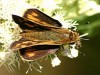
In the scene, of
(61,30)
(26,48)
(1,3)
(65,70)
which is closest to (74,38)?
(61,30)

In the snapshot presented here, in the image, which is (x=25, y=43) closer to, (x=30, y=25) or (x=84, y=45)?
(x=30, y=25)

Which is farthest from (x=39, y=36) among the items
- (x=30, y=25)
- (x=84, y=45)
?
(x=84, y=45)

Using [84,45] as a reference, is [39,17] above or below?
above

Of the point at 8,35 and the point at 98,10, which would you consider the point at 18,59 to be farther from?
the point at 98,10

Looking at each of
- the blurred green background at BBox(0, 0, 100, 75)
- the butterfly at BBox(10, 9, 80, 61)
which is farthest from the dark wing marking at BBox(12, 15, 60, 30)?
the blurred green background at BBox(0, 0, 100, 75)

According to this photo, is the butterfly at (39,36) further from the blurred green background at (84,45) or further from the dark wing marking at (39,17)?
the blurred green background at (84,45)

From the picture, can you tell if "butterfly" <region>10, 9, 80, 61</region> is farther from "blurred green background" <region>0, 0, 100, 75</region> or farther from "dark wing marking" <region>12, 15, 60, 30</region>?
"blurred green background" <region>0, 0, 100, 75</region>

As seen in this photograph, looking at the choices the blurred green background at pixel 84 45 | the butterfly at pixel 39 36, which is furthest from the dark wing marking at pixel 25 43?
the blurred green background at pixel 84 45
